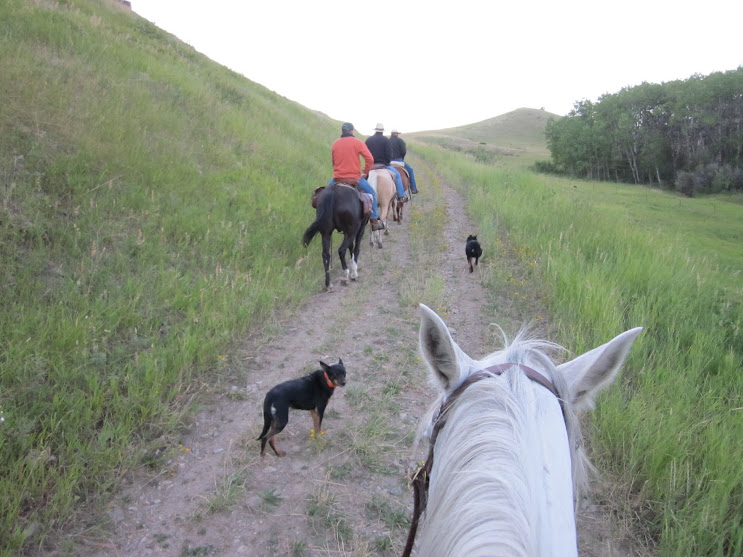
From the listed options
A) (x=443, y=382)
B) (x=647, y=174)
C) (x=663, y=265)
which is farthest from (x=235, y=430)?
(x=647, y=174)

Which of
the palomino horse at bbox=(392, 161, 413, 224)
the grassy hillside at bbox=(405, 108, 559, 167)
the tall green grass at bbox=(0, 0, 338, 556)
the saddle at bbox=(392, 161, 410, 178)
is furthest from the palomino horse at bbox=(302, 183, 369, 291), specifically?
the grassy hillside at bbox=(405, 108, 559, 167)

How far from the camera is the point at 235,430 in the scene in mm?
3732

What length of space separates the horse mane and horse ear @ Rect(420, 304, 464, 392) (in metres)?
0.05

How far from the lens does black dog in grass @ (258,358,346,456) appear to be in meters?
3.44

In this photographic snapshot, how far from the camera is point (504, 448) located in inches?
48.6

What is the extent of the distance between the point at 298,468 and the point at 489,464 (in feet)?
8.61

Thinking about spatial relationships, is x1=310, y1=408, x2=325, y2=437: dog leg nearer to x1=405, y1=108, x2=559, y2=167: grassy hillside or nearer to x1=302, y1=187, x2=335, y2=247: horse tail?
x1=302, y1=187, x2=335, y2=247: horse tail

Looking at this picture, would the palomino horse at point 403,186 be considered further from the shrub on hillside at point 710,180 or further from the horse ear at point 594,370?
the shrub on hillside at point 710,180

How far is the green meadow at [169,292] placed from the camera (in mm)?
2840

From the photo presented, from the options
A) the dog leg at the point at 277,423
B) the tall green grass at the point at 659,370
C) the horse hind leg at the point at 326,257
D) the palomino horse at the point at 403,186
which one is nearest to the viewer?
the tall green grass at the point at 659,370

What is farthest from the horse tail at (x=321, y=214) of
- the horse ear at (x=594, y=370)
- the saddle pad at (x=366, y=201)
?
the horse ear at (x=594, y=370)

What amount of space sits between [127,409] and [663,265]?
724 cm

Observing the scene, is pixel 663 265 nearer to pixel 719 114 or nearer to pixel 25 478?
Answer: pixel 25 478

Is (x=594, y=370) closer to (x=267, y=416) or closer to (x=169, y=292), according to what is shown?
(x=267, y=416)
